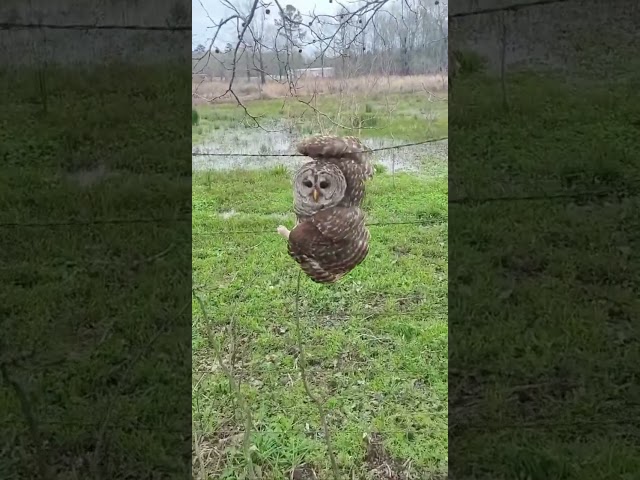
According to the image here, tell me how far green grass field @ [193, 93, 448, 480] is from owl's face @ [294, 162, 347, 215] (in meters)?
0.08

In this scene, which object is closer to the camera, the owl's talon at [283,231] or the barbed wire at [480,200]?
the owl's talon at [283,231]

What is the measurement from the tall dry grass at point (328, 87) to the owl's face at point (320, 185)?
0.48ft

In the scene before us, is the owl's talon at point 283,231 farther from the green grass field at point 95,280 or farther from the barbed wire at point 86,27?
the barbed wire at point 86,27

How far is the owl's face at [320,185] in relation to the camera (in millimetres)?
1182

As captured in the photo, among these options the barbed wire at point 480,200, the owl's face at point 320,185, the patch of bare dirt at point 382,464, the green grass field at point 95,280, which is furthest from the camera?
the barbed wire at point 480,200

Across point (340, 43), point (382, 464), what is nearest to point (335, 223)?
point (340, 43)

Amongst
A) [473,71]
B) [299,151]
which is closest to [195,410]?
[299,151]

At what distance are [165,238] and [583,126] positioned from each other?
4.90ft

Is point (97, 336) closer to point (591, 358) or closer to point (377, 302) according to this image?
point (377, 302)

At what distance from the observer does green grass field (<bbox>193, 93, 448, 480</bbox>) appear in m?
1.31

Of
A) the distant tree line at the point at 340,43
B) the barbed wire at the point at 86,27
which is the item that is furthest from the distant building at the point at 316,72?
the barbed wire at the point at 86,27

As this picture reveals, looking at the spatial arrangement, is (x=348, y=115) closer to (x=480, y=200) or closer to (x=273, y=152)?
(x=273, y=152)

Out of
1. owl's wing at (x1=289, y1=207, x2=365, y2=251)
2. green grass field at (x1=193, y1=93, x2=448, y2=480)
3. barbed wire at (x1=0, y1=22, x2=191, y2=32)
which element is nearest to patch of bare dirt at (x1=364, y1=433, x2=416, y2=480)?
green grass field at (x1=193, y1=93, x2=448, y2=480)

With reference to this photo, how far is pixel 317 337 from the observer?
1354 millimetres
